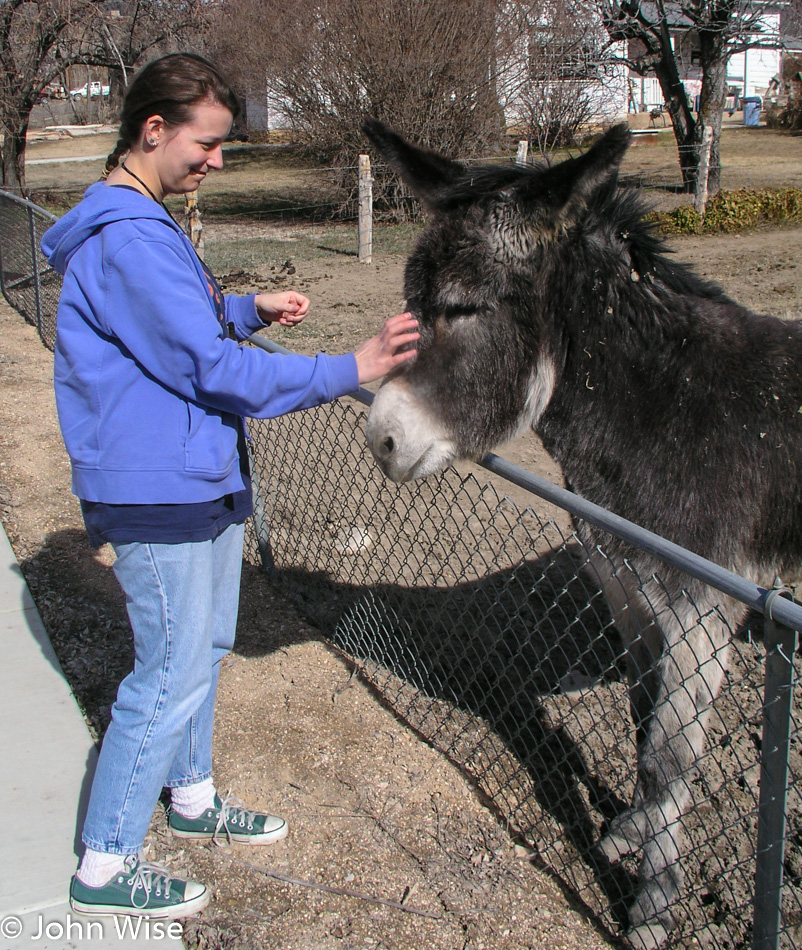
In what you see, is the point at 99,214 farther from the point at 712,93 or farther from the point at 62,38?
the point at 712,93

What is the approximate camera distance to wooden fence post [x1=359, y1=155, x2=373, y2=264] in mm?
13195

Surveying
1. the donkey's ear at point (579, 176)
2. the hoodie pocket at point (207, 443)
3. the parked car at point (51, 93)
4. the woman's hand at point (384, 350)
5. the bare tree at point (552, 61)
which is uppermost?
the bare tree at point (552, 61)

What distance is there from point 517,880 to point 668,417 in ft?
5.06

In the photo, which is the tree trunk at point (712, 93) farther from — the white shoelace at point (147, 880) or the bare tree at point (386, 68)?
the white shoelace at point (147, 880)

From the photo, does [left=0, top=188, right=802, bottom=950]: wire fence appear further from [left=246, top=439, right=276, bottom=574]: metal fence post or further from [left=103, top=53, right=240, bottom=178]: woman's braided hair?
[left=103, top=53, right=240, bottom=178]: woman's braided hair

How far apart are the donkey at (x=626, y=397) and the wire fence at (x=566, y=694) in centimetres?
8

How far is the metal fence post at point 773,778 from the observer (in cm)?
177

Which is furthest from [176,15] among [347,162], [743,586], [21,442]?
[743,586]

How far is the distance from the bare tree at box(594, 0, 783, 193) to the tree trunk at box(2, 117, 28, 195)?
11437mm

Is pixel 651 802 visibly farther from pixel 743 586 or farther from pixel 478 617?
pixel 478 617

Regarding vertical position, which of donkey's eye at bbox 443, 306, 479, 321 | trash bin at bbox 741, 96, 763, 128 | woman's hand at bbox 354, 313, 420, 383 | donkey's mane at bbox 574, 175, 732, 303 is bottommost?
woman's hand at bbox 354, 313, 420, 383

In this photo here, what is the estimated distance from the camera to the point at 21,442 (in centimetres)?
619

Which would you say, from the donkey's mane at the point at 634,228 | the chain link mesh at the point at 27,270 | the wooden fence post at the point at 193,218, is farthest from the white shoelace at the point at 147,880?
the wooden fence post at the point at 193,218

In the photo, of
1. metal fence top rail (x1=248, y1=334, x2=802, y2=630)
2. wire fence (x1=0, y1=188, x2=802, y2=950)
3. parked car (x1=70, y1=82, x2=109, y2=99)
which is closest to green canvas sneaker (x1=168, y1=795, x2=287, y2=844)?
wire fence (x1=0, y1=188, x2=802, y2=950)
